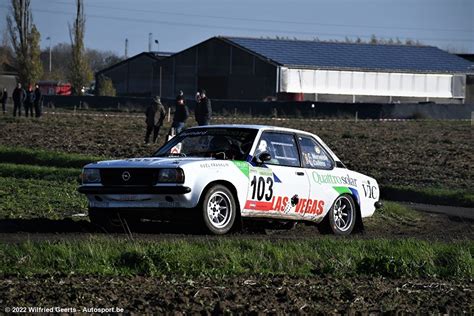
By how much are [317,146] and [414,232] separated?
88.9 inches

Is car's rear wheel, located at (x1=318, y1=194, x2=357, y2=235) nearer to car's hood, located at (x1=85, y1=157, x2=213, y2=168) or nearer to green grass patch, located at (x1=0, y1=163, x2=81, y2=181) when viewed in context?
car's hood, located at (x1=85, y1=157, x2=213, y2=168)

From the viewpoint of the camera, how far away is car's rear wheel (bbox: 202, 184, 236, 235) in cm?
1293

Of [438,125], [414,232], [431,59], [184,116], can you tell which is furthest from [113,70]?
[414,232]

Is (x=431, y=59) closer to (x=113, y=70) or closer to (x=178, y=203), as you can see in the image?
(x=113, y=70)

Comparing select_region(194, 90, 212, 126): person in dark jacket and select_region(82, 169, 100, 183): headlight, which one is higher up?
select_region(194, 90, 212, 126): person in dark jacket

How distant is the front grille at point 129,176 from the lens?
12906 mm

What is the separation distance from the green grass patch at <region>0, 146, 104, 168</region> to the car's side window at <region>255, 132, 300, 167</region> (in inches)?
472

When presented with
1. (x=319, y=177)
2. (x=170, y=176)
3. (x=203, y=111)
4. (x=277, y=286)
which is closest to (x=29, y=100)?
(x=203, y=111)

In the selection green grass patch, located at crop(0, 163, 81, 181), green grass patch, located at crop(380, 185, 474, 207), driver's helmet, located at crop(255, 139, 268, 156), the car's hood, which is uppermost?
driver's helmet, located at crop(255, 139, 268, 156)

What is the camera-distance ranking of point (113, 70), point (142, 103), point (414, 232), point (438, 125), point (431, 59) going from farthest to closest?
point (113, 70) → point (431, 59) → point (142, 103) → point (438, 125) → point (414, 232)

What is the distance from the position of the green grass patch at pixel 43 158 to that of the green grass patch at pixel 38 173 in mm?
2493

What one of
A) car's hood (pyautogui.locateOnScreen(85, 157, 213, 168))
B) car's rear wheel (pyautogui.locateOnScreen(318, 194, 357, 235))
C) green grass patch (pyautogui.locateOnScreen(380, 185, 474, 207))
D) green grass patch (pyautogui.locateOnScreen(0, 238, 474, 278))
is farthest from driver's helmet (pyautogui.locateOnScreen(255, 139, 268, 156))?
green grass patch (pyautogui.locateOnScreen(380, 185, 474, 207))

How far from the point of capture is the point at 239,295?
28.0 feet

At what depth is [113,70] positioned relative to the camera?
96.5 m
